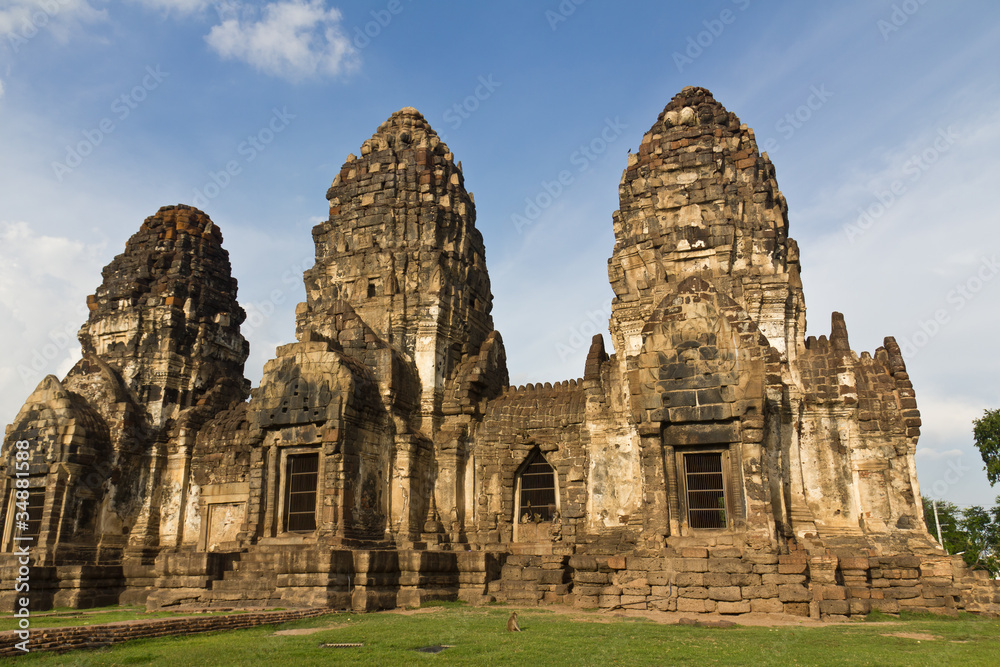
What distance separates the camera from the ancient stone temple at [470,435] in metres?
14.4

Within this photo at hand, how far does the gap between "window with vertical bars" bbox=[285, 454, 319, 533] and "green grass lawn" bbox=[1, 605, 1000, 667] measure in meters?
5.16

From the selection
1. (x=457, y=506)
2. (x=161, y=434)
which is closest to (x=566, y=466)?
(x=457, y=506)

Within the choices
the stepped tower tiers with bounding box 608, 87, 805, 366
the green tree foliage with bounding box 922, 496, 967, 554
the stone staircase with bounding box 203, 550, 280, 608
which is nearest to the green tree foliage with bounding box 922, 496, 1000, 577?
the green tree foliage with bounding box 922, 496, 967, 554

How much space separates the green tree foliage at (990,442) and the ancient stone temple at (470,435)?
17632mm

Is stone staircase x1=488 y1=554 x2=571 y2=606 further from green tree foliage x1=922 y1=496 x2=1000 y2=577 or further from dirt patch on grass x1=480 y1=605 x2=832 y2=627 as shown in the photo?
green tree foliage x1=922 y1=496 x2=1000 y2=577

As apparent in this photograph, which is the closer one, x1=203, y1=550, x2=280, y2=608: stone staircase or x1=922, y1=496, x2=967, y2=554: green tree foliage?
x1=203, y1=550, x2=280, y2=608: stone staircase

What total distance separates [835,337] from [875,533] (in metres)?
4.26

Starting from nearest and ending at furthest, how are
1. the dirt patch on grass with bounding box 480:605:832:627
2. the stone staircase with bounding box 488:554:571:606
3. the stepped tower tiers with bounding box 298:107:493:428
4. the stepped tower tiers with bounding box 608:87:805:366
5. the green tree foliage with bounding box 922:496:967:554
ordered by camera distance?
the dirt patch on grass with bounding box 480:605:832:627 → the stone staircase with bounding box 488:554:571:606 → the stepped tower tiers with bounding box 608:87:805:366 → the stepped tower tiers with bounding box 298:107:493:428 → the green tree foliage with bounding box 922:496:967:554

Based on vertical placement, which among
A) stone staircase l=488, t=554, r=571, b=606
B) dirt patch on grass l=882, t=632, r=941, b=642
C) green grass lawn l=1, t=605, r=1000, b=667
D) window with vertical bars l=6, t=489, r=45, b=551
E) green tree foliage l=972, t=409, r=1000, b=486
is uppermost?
green tree foliage l=972, t=409, r=1000, b=486

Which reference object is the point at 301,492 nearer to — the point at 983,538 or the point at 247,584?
the point at 247,584

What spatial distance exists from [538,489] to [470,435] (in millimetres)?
2230

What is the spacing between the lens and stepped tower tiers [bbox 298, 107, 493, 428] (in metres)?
20.5

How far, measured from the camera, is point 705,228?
18.1m

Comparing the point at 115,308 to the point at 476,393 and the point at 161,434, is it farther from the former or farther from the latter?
the point at 476,393
